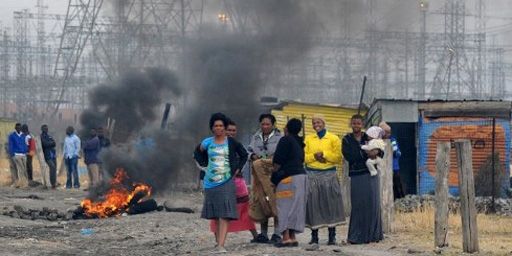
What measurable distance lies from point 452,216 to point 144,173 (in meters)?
9.04

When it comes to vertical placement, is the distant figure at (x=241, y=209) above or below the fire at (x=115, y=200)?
above

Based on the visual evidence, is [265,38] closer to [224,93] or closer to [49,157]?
[224,93]

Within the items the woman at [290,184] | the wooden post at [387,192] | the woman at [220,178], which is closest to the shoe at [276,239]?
the woman at [290,184]

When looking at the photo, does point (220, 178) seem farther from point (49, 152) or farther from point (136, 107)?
point (136, 107)

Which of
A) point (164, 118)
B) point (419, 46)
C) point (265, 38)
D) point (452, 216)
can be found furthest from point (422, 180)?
point (419, 46)

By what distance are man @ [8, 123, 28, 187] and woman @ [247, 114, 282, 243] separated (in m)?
15.3

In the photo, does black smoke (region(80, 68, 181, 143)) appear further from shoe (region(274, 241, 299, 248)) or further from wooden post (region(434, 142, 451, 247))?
wooden post (region(434, 142, 451, 247))

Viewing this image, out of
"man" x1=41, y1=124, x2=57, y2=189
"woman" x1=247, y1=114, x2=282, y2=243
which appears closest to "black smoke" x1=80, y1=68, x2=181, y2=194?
"man" x1=41, y1=124, x2=57, y2=189

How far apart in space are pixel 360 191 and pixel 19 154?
16.3 meters

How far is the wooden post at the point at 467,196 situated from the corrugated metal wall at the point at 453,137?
964 cm

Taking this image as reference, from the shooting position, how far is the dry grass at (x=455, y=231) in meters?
12.2

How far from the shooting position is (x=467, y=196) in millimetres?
11125

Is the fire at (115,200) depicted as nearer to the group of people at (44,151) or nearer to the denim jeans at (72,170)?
the group of people at (44,151)

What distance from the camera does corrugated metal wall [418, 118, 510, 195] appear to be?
2089 centimetres
